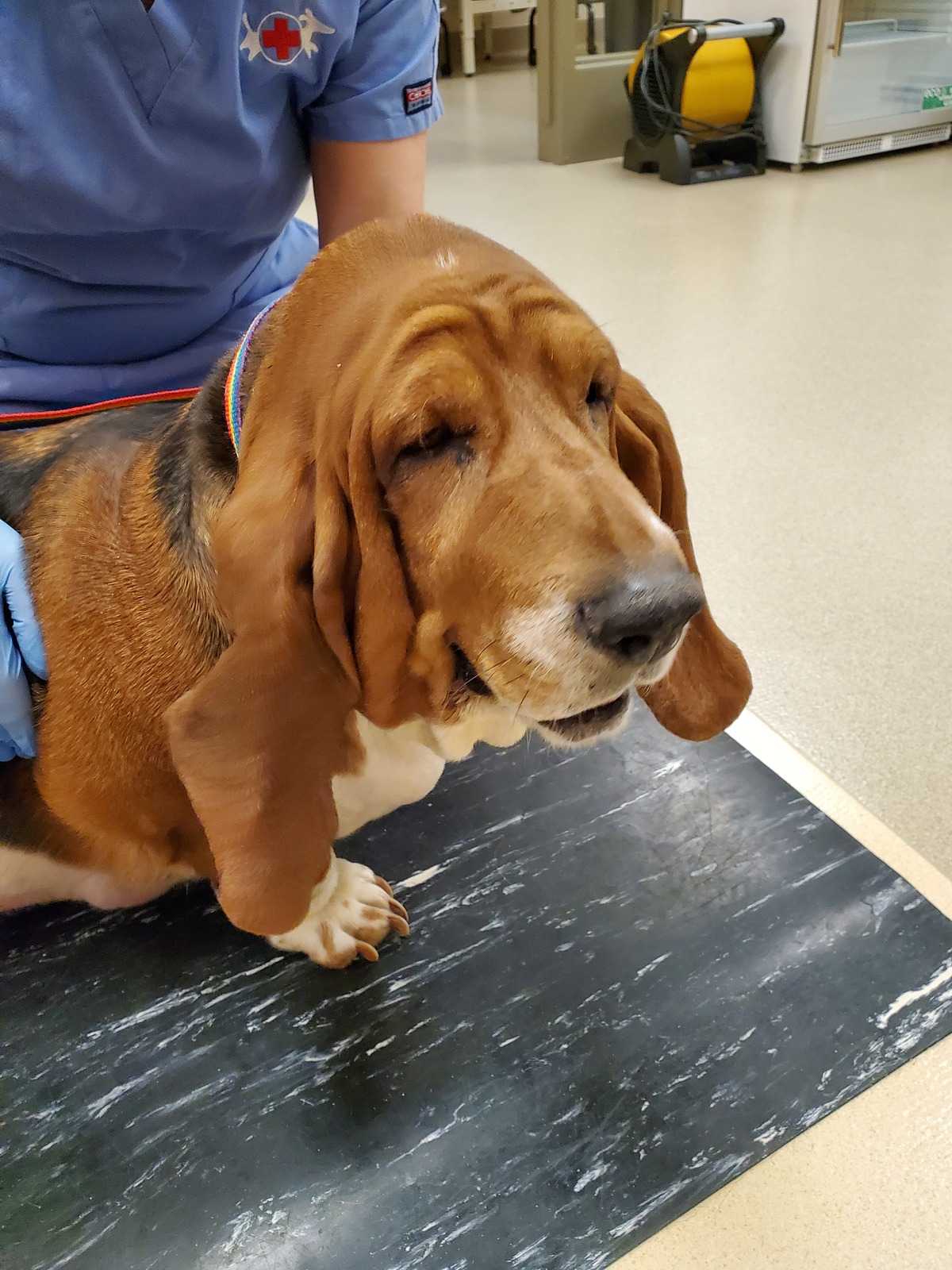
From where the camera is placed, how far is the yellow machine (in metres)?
4.91

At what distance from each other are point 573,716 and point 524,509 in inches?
10.8

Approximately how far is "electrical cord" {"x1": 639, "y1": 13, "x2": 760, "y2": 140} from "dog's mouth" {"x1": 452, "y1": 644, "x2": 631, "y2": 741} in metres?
5.07

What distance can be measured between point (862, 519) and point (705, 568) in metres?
0.49

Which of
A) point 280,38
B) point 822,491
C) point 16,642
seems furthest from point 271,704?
point 822,491

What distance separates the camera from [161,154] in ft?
4.44

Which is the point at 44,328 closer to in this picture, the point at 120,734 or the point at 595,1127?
the point at 120,734

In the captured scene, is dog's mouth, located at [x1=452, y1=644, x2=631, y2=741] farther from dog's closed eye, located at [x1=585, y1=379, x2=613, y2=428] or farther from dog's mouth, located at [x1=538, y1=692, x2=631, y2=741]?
dog's closed eye, located at [x1=585, y1=379, x2=613, y2=428]

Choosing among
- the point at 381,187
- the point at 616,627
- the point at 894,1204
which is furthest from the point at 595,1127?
the point at 381,187

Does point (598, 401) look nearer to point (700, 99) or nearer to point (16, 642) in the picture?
point (16, 642)

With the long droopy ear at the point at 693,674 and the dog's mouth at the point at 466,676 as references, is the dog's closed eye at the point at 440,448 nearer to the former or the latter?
the dog's mouth at the point at 466,676

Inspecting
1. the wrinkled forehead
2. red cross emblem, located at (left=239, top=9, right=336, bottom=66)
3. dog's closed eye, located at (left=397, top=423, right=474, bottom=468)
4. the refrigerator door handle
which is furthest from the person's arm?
the refrigerator door handle

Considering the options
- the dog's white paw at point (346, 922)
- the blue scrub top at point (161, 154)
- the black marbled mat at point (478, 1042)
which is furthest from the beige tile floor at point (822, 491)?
the blue scrub top at point (161, 154)

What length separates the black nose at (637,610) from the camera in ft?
2.67

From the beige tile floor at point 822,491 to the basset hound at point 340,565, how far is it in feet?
2.02
